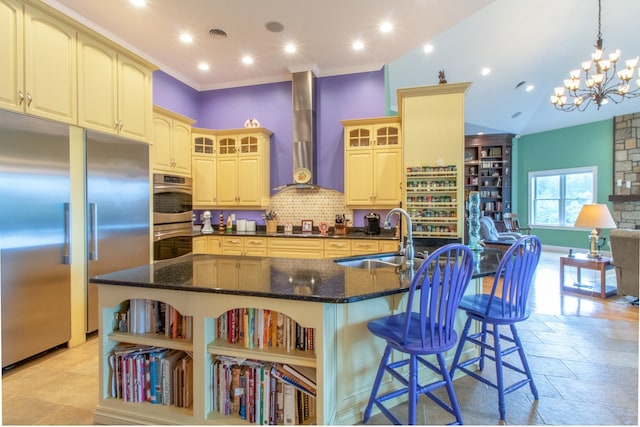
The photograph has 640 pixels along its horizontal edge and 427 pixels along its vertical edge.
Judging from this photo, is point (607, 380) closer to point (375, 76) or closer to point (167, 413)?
point (167, 413)

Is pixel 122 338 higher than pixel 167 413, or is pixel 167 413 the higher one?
pixel 122 338

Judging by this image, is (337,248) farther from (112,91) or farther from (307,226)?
(112,91)

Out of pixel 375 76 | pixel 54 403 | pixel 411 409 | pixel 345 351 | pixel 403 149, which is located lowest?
pixel 54 403

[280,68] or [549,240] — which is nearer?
[280,68]

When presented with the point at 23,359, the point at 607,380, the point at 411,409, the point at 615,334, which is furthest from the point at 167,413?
the point at 615,334

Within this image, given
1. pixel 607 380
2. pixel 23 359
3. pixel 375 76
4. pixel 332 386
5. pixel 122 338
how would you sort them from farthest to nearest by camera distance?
pixel 375 76 < pixel 23 359 < pixel 607 380 < pixel 122 338 < pixel 332 386

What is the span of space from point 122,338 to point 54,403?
2.38 feet

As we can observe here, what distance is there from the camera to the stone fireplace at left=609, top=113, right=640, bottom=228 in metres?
6.80

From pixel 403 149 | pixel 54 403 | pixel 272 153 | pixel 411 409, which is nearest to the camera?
pixel 411 409

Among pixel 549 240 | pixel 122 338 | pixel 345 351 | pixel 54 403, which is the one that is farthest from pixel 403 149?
pixel 549 240

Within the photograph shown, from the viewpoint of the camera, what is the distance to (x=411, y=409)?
1557 millimetres

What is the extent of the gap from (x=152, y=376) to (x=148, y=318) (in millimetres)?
323

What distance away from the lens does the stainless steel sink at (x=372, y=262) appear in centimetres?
244

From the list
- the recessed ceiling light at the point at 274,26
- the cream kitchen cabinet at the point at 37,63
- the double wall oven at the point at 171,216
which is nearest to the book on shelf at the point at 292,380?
the double wall oven at the point at 171,216
